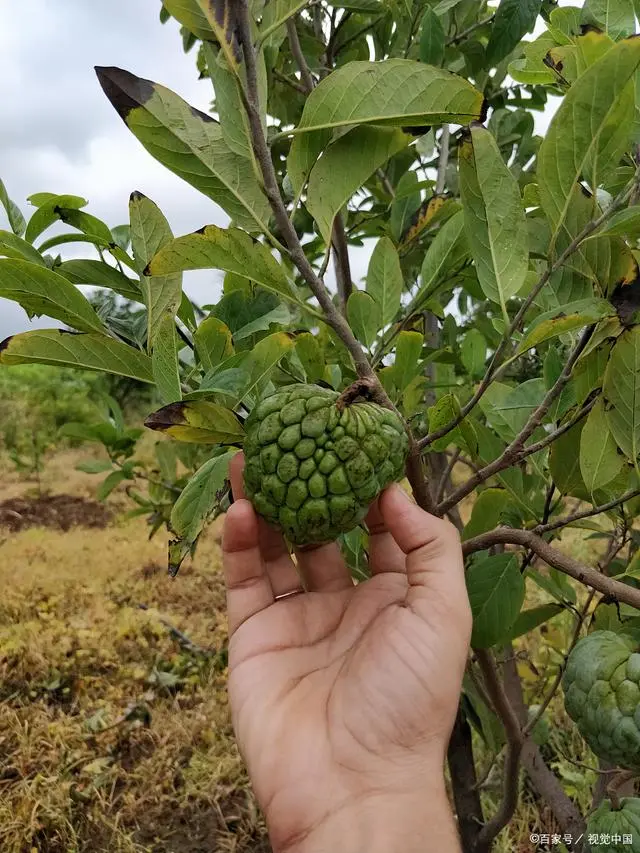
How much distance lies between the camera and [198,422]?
3.08 feet

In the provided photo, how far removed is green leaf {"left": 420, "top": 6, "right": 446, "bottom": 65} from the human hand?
1090 millimetres

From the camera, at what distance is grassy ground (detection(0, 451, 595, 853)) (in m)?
2.88

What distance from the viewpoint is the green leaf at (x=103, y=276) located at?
3.75 ft

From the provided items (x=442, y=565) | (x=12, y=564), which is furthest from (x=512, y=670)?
(x=12, y=564)

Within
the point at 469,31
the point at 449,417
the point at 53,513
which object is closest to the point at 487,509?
the point at 449,417

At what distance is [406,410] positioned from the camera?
55.6 inches

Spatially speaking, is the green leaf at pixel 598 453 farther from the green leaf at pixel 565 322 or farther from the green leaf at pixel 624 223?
the green leaf at pixel 624 223

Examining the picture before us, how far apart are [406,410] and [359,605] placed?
0.42m

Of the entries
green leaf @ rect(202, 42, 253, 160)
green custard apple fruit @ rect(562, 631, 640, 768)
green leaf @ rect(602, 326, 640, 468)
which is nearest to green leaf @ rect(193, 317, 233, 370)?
green leaf @ rect(202, 42, 253, 160)

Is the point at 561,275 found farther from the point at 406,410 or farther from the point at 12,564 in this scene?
the point at 12,564

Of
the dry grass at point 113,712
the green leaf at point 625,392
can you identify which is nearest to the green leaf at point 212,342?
the green leaf at point 625,392

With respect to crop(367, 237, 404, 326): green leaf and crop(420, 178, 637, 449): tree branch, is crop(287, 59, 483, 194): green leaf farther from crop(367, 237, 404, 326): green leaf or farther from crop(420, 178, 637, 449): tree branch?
Result: crop(367, 237, 404, 326): green leaf

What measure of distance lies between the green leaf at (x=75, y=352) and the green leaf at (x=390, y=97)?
0.41 meters

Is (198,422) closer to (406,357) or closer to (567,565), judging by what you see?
(406,357)
